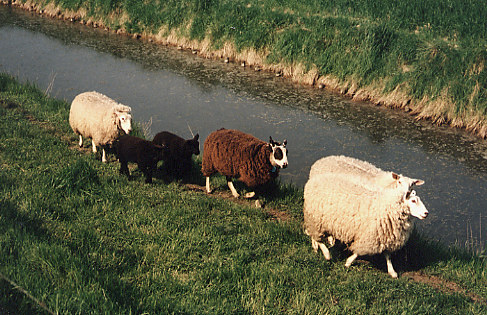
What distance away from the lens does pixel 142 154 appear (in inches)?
279

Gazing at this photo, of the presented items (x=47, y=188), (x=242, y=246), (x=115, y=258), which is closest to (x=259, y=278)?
(x=242, y=246)

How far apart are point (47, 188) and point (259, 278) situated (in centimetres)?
326

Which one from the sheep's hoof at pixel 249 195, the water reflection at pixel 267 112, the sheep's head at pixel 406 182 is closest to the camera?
the sheep's head at pixel 406 182

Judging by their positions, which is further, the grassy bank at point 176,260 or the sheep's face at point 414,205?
the sheep's face at point 414,205

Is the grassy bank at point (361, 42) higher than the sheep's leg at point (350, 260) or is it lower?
higher

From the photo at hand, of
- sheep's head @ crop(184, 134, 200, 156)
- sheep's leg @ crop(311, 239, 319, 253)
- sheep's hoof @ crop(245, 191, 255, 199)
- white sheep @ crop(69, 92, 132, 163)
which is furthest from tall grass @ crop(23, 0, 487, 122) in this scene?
white sheep @ crop(69, 92, 132, 163)

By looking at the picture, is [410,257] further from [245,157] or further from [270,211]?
[245,157]

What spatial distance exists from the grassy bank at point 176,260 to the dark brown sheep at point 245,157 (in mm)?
462

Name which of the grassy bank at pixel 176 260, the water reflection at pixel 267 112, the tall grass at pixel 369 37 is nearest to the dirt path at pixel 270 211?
the grassy bank at pixel 176 260

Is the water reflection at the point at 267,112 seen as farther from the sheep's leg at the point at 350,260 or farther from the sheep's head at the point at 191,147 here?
the sheep's leg at the point at 350,260

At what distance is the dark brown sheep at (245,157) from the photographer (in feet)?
22.1

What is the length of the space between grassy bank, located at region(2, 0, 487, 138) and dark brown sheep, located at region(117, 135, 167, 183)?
6987 mm

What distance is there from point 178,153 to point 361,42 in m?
7.70

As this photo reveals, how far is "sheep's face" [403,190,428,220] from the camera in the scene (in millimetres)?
4965
